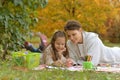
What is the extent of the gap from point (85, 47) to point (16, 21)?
122 cm

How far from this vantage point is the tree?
18.2 feet

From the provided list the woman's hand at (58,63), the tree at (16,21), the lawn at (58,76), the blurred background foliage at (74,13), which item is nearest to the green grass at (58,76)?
the lawn at (58,76)

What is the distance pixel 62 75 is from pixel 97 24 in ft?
32.4

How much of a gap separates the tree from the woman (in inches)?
32.0

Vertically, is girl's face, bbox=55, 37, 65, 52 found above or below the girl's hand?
above

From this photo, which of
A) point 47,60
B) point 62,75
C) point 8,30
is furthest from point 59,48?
point 62,75

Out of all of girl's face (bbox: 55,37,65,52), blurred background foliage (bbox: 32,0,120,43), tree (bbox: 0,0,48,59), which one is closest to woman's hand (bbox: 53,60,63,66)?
girl's face (bbox: 55,37,65,52)

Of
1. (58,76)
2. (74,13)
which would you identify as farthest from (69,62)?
(74,13)

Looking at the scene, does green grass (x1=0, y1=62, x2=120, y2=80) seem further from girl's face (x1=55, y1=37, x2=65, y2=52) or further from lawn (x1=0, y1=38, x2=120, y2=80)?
girl's face (x1=55, y1=37, x2=65, y2=52)

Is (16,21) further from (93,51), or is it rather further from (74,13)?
(74,13)

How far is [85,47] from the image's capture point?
513 centimetres

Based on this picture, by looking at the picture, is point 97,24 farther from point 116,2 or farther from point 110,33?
point 110,33

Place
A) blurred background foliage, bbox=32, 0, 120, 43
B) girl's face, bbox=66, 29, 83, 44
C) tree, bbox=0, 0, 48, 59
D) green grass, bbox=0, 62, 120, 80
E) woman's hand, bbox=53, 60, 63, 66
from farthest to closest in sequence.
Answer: blurred background foliage, bbox=32, 0, 120, 43 < tree, bbox=0, 0, 48, 59 < girl's face, bbox=66, 29, 83, 44 < woman's hand, bbox=53, 60, 63, 66 < green grass, bbox=0, 62, 120, 80

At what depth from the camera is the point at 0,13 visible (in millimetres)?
5289
